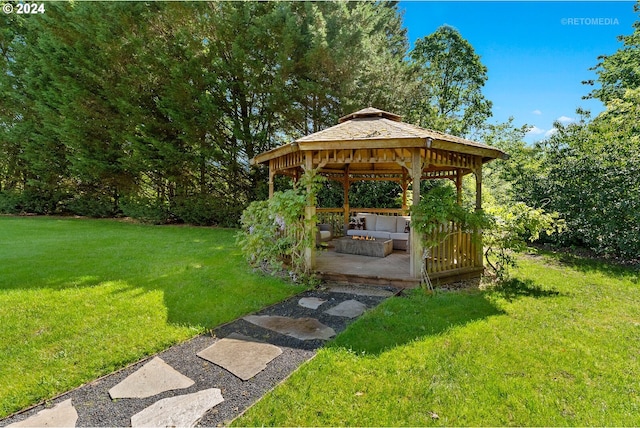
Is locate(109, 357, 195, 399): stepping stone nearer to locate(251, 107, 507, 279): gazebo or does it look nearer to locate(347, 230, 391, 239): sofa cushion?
locate(251, 107, 507, 279): gazebo

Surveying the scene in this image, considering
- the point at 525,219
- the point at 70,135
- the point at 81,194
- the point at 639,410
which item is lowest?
the point at 639,410

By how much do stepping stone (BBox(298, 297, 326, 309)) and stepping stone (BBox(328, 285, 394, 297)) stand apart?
540 millimetres

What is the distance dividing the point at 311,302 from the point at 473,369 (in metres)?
2.57

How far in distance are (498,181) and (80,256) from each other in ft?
51.4

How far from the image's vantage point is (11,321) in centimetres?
415

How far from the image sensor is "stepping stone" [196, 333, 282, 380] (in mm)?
3223

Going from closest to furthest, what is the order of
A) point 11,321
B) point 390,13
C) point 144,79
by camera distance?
point 11,321 → point 144,79 → point 390,13

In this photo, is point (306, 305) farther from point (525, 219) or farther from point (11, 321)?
point (525, 219)

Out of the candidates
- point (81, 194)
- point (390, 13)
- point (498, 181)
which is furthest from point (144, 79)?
point (498, 181)

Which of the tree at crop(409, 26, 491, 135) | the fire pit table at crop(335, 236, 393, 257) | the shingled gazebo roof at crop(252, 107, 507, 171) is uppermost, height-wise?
the tree at crop(409, 26, 491, 135)

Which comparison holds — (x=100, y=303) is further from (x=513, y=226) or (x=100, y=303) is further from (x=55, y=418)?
(x=513, y=226)

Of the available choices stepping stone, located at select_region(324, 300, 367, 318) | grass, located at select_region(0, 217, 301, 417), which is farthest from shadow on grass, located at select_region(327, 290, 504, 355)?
grass, located at select_region(0, 217, 301, 417)

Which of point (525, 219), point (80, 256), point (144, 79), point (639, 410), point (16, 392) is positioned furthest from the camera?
point (144, 79)

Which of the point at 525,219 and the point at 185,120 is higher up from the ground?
the point at 185,120
